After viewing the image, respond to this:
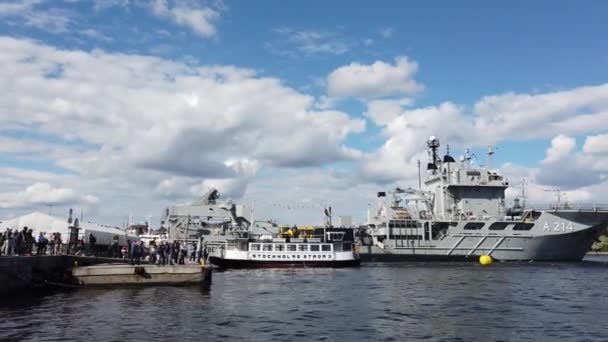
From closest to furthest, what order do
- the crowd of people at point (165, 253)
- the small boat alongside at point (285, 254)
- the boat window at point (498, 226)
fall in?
the crowd of people at point (165, 253) → the small boat alongside at point (285, 254) → the boat window at point (498, 226)

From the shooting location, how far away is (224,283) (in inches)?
1473

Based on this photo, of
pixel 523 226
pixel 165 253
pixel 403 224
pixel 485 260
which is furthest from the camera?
pixel 403 224

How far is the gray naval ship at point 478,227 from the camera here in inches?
2527

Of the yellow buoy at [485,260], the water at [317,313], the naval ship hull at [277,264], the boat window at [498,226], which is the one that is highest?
the boat window at [498,226]

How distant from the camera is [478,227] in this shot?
65625 mm

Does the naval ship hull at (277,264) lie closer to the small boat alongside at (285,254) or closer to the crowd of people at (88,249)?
the small boat alongside at (285,254)

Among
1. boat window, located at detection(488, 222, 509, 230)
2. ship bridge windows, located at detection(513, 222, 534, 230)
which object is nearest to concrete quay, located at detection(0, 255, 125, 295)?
boat window, located at detection(488, 222, 509, 230)

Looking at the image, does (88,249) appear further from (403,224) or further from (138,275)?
(403,224)

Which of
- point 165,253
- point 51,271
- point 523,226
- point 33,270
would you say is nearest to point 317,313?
point 33,270

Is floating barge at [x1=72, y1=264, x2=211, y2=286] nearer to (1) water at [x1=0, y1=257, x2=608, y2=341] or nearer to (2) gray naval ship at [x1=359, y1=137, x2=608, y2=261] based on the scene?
(1) water at [x1=0, y1=257, x2=608, y2=341]

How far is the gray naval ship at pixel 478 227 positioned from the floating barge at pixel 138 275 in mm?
37299

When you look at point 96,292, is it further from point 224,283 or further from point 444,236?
point 444,236

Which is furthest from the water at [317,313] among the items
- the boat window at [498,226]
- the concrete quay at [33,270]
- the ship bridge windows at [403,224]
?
the ship bridge windows at [403,224]

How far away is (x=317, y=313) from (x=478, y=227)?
4764 cm
